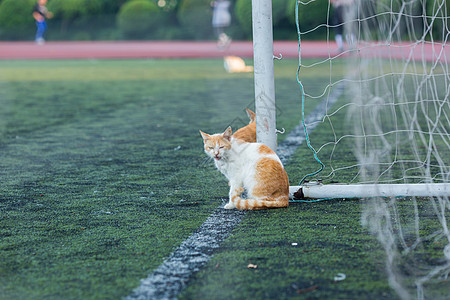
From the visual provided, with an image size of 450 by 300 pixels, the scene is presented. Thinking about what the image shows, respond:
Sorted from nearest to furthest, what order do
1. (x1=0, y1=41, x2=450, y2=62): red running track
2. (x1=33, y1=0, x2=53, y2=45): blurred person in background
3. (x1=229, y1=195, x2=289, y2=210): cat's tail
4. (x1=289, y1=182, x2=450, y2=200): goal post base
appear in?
(x1=229, y1=195, x2=289, y2=210): cat's tail, (x1=289, y1=182, x2=450, y2=200): goal post base, (x1=0, y1=41, x2=450, y2=62): red running track, (x1=33, y1=0, x2=53, y2=45): blurred person in background

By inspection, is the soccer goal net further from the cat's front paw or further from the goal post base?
the cat's front paw

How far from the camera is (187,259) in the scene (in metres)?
3.09

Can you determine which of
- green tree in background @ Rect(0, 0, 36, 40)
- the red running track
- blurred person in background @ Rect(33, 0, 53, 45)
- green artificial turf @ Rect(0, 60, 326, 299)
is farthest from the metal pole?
green tree in background @ Rect(0, 0, 36, 40)

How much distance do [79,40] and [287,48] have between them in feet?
46.2

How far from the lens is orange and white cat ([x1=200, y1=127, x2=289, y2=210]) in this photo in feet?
12.9

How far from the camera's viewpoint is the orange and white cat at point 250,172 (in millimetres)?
3926

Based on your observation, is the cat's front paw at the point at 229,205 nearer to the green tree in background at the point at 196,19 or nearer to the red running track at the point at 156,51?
the red running track at the point at 156,51

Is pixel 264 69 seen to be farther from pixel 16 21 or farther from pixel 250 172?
pixel 16 21

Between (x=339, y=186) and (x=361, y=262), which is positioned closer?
(x=361, y=262)

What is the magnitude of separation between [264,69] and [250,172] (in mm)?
821

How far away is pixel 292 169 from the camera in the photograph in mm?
5129

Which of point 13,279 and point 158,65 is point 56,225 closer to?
point 13,279

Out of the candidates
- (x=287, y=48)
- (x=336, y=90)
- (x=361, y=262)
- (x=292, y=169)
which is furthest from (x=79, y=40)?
(x=361, y=262)

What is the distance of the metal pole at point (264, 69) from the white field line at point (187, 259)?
2.36 feet
